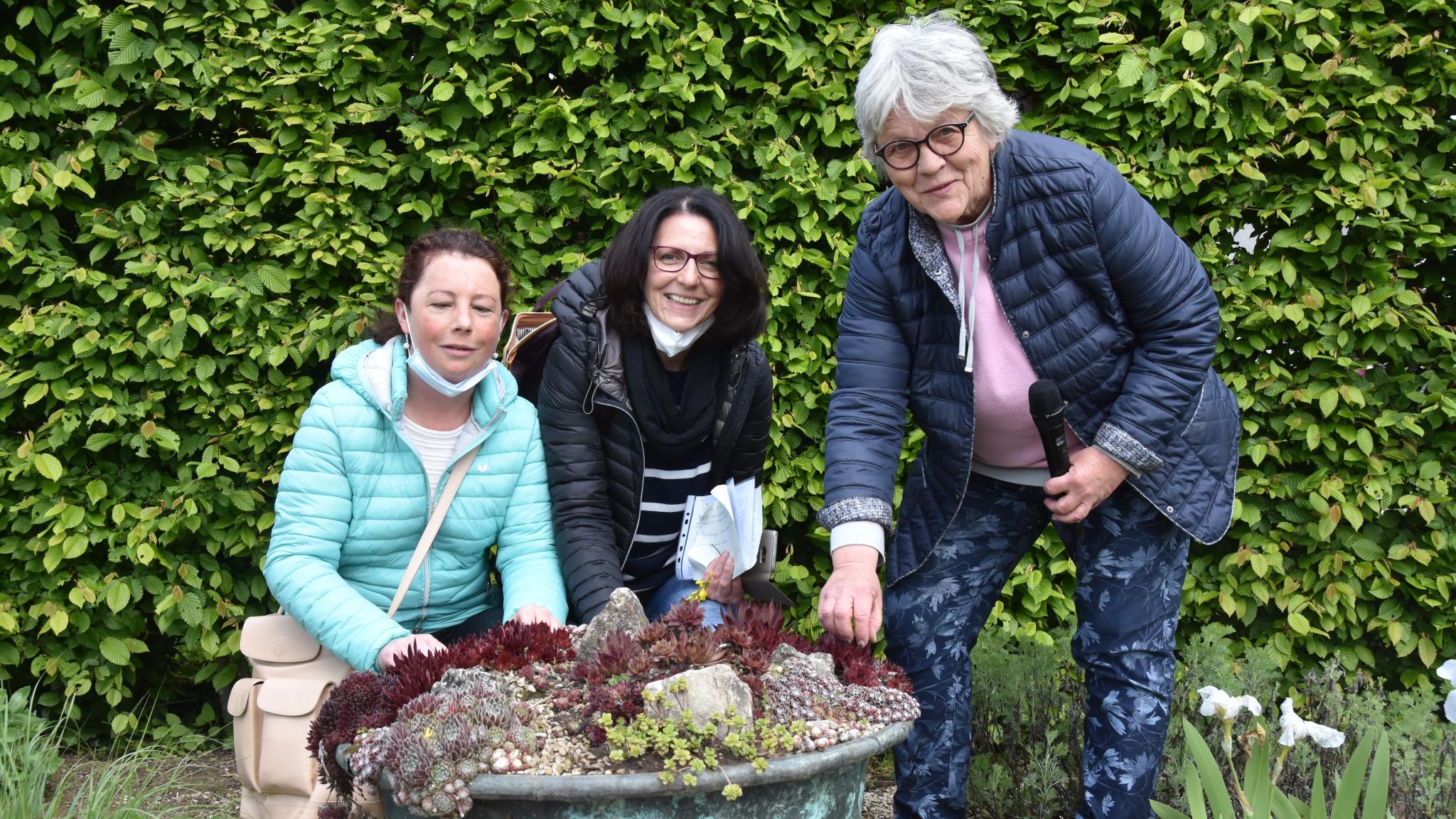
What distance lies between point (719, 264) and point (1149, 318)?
3.61ft

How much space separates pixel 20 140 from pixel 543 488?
2.18 m

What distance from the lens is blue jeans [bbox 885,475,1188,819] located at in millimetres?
2637

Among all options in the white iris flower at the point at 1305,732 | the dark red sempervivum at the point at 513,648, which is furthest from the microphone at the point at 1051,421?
the dark red sempervivum at the point at 513,648

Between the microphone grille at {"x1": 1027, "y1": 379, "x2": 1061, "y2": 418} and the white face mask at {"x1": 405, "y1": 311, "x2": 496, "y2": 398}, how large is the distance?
1.38 metres

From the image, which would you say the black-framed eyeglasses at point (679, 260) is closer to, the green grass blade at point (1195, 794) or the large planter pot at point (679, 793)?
the large planter pot at point (679, 793)

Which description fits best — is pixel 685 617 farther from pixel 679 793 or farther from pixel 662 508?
pixel 662 508

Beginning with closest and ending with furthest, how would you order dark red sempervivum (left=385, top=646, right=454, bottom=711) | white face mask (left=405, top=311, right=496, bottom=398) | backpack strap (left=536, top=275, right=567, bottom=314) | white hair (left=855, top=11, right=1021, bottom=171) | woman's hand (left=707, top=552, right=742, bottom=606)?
dark red sempervivum (left=385, top=646, right=454, bottom=711) → white hair (left=855, top=11, right=1021, bottom=171) → white face mask (left=405, top=311, right=496, bottom=398) → woman's hand (left=707, top=552, right=742, bottom=606) → backpack strap (left=536, top=275, right=567, bottom=314)

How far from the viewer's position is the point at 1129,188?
2.59 m

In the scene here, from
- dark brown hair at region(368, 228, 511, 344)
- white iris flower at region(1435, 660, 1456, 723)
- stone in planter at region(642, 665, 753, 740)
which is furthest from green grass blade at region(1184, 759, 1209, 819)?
dark brown hair at region(368, 228, 511, 344)

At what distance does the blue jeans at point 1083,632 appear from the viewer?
8.65 feet

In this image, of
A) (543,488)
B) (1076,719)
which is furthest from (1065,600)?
(543,488)

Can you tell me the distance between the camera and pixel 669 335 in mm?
2967

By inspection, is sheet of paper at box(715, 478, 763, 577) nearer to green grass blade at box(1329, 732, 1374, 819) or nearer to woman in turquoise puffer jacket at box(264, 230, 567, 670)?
woman in turquoise puffer jacket at box(264, 230, 567, 670)

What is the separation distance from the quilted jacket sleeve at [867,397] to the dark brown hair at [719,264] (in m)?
0.31
